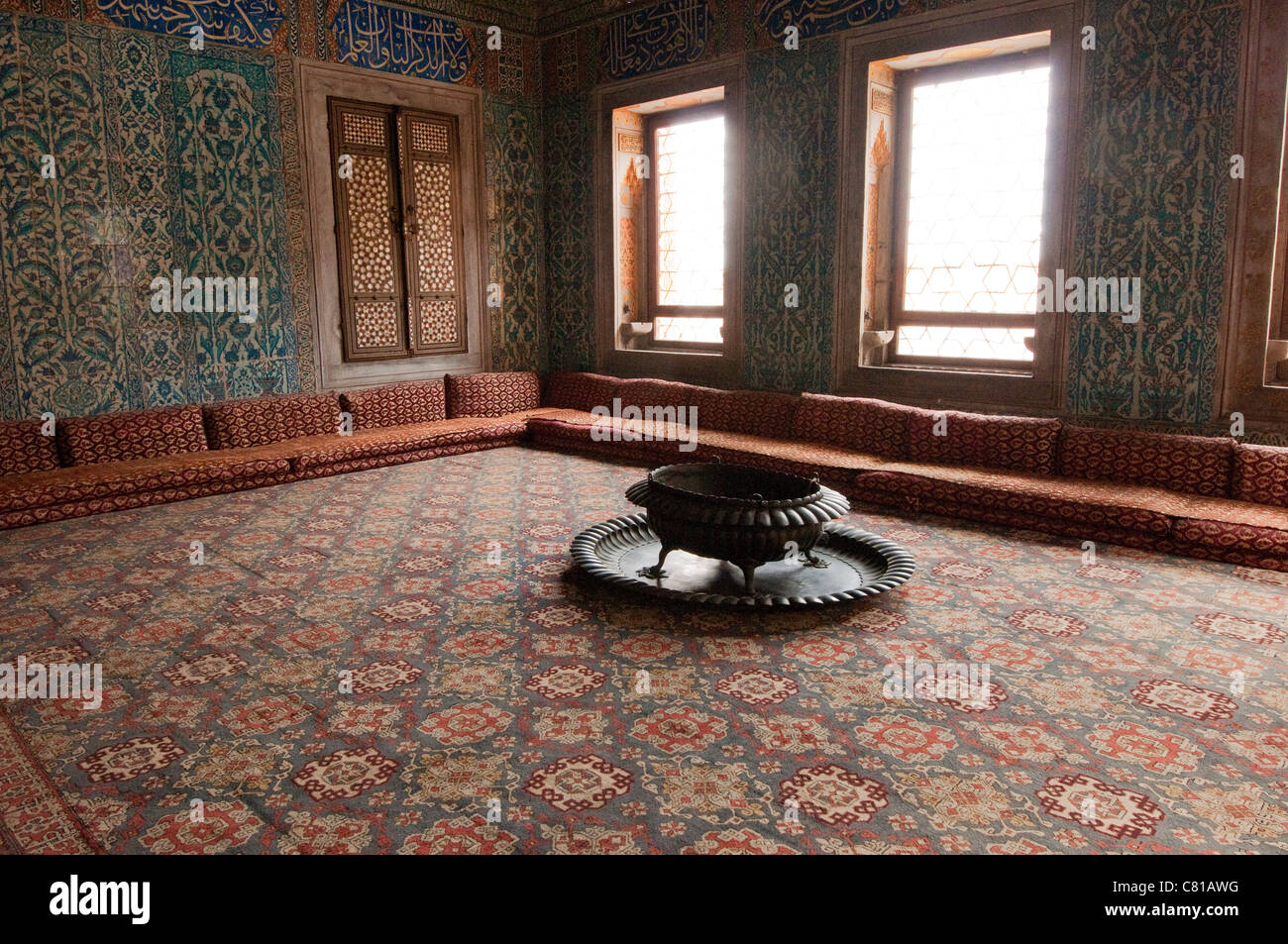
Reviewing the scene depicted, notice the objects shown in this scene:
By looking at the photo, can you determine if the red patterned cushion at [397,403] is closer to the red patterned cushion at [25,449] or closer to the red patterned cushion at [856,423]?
the red patterned cushion at [25,449]

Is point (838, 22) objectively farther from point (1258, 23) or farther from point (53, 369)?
point (53, 369)

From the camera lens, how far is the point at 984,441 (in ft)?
19.5

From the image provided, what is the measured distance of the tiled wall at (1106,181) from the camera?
17.3 ft

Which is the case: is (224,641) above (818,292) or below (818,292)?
below

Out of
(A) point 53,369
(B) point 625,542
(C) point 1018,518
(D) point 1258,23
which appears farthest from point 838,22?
(A) point 53,369

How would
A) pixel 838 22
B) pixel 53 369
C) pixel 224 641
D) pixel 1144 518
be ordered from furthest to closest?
pixel 838 22 → pixel 53 369 → pixel 1144 518 → pixel 224 641

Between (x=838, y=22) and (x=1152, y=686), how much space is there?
5.23 metres

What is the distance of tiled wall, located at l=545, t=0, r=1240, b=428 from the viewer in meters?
5.27

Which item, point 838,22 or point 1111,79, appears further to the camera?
point 838,22

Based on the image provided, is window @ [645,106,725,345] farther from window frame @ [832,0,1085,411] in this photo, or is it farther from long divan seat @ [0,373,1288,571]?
window frame @ [832,0,1085,411]

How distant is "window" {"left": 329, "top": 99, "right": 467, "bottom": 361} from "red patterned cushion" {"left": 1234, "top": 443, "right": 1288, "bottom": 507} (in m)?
6.03

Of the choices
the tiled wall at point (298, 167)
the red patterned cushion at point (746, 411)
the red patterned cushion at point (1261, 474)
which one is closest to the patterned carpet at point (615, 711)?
the red patterned cushion at point (1261, 474)

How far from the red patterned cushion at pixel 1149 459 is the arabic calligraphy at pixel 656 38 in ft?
14.2

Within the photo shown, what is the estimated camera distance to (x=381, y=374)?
7941 millimetres
